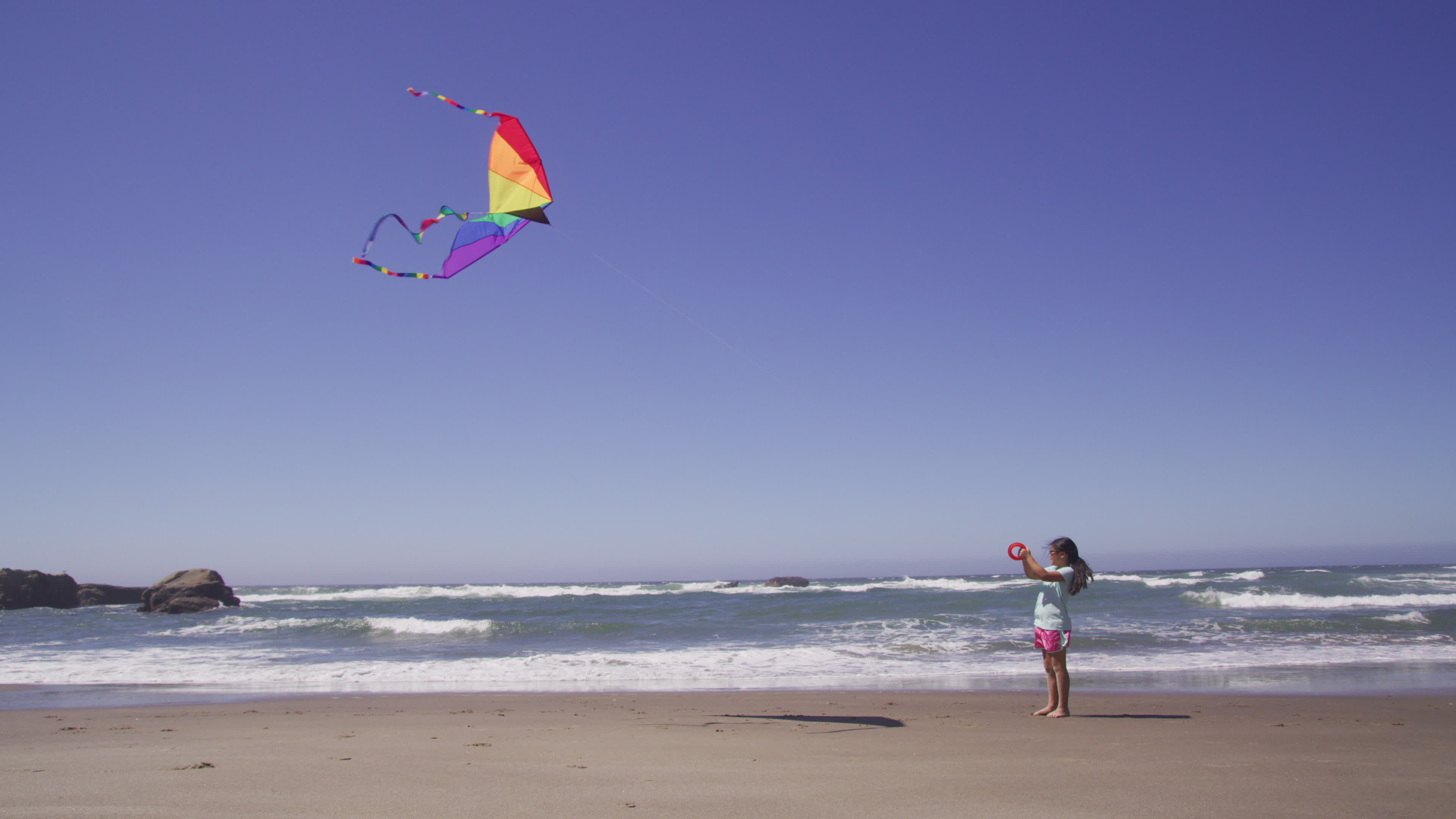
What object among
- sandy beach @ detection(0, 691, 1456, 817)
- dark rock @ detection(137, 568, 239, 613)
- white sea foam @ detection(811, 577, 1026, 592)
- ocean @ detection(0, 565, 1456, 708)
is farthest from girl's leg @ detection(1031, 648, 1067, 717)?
dark rock @ detection(137, 568, 239, 613)

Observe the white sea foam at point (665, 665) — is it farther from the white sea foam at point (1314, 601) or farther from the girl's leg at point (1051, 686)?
the white sea foam at point (1314, 601)

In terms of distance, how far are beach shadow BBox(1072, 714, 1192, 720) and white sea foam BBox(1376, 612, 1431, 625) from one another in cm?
1276

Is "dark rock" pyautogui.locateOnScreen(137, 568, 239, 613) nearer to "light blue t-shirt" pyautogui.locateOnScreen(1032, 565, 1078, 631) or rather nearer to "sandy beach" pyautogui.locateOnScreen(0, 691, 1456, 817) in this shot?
"sandy beach" pyautogui.locateOnScreen(0, 691, 1456, 817)

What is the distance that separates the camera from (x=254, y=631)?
60.5 feet

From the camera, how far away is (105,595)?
38344 mm

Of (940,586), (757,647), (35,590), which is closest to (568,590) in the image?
(940,586)

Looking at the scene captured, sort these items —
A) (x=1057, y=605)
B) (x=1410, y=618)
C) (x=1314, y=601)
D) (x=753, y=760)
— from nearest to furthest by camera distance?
(x=753, y=760)
(x=1057, y=605)
(x=1410, y=618)
(x=1314, y=601)

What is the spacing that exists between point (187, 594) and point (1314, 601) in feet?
122

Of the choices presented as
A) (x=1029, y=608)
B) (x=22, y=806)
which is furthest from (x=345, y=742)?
(x=1029, y=608)

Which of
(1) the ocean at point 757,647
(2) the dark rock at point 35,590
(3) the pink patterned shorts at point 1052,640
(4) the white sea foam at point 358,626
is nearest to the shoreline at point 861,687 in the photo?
(1) the ocean at point 757,647

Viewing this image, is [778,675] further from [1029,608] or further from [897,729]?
[1029,608]

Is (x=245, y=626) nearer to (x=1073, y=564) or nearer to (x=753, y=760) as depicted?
(x=753, y=760)

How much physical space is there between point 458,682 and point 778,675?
Answer: 414 cm

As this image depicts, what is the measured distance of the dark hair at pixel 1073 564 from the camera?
5.96 meters
